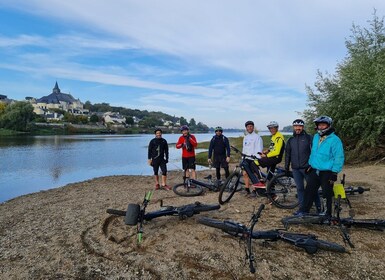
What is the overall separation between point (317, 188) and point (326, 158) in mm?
794

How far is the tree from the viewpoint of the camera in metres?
15.8

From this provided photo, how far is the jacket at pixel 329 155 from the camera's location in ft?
17.4

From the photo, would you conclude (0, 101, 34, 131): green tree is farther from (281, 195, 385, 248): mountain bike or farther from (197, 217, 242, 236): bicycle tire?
(281, 195, 385, 248): mountain bike

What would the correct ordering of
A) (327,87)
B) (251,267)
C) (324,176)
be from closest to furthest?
(251,267), (324,176), (327,87)

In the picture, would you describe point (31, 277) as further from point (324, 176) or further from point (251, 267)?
point (324, 176)

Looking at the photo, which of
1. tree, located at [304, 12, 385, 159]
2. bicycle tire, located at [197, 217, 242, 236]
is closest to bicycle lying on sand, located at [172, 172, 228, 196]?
bicycle tire, located at [197, 217, 242, 236]

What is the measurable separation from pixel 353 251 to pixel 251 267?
1924 mm

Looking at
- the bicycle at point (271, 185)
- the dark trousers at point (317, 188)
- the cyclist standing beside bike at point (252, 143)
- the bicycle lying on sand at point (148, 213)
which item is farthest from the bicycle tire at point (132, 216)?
the cyclist standing beside bike at point (252, 143)

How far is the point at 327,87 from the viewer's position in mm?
18297

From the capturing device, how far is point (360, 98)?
16250 mm

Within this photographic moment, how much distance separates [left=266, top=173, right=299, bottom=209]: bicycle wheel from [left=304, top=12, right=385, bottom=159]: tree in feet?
33.9

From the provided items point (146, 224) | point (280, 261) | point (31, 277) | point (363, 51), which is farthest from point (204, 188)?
point (363, 51)

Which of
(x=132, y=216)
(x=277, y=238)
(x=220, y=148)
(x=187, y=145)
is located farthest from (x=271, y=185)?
(x=132, y=216)

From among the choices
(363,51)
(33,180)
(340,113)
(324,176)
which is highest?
(363,51)
